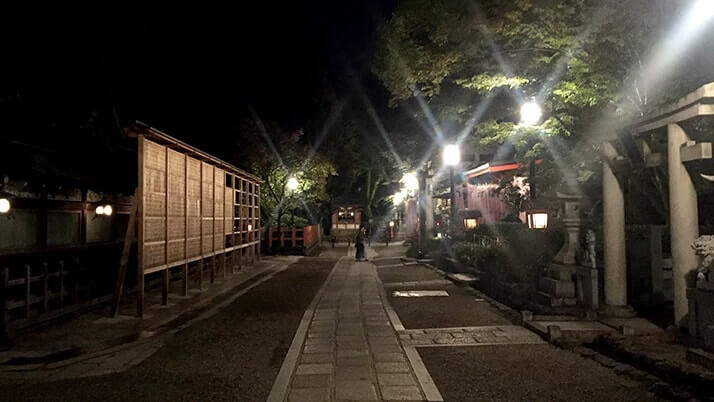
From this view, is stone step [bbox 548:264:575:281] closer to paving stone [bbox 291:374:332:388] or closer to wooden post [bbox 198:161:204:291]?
paving stone [bbox 291:374:332:388]

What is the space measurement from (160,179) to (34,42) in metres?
4.10

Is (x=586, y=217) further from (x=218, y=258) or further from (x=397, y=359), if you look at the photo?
(x=218, y=258)

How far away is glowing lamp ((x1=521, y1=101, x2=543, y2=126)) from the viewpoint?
12398 millimetres

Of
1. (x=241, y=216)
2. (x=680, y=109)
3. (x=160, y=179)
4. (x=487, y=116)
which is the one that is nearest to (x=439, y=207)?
(x=241, y=216)

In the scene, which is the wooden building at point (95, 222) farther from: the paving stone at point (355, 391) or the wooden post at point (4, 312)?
the paving stone at point (355, 391)

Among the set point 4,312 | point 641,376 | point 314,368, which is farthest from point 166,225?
point 641,376

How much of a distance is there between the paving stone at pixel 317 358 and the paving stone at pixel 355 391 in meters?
1.05

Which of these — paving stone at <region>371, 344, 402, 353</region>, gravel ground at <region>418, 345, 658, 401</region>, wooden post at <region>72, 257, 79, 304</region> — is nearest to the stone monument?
gravel ground at <region>418, 345, 658, 401</region>

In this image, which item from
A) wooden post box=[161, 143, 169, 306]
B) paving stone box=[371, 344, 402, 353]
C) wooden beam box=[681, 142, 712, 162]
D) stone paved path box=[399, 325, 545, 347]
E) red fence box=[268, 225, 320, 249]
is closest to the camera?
wooden beam box=[681, 142, 712, 162]

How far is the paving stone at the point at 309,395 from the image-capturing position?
570 cm

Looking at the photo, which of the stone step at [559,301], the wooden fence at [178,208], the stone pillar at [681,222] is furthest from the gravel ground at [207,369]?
the stone pillar at [681,222]

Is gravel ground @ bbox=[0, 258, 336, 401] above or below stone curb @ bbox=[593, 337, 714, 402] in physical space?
below

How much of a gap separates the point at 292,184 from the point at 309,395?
22962 mm

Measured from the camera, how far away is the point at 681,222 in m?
7.65
